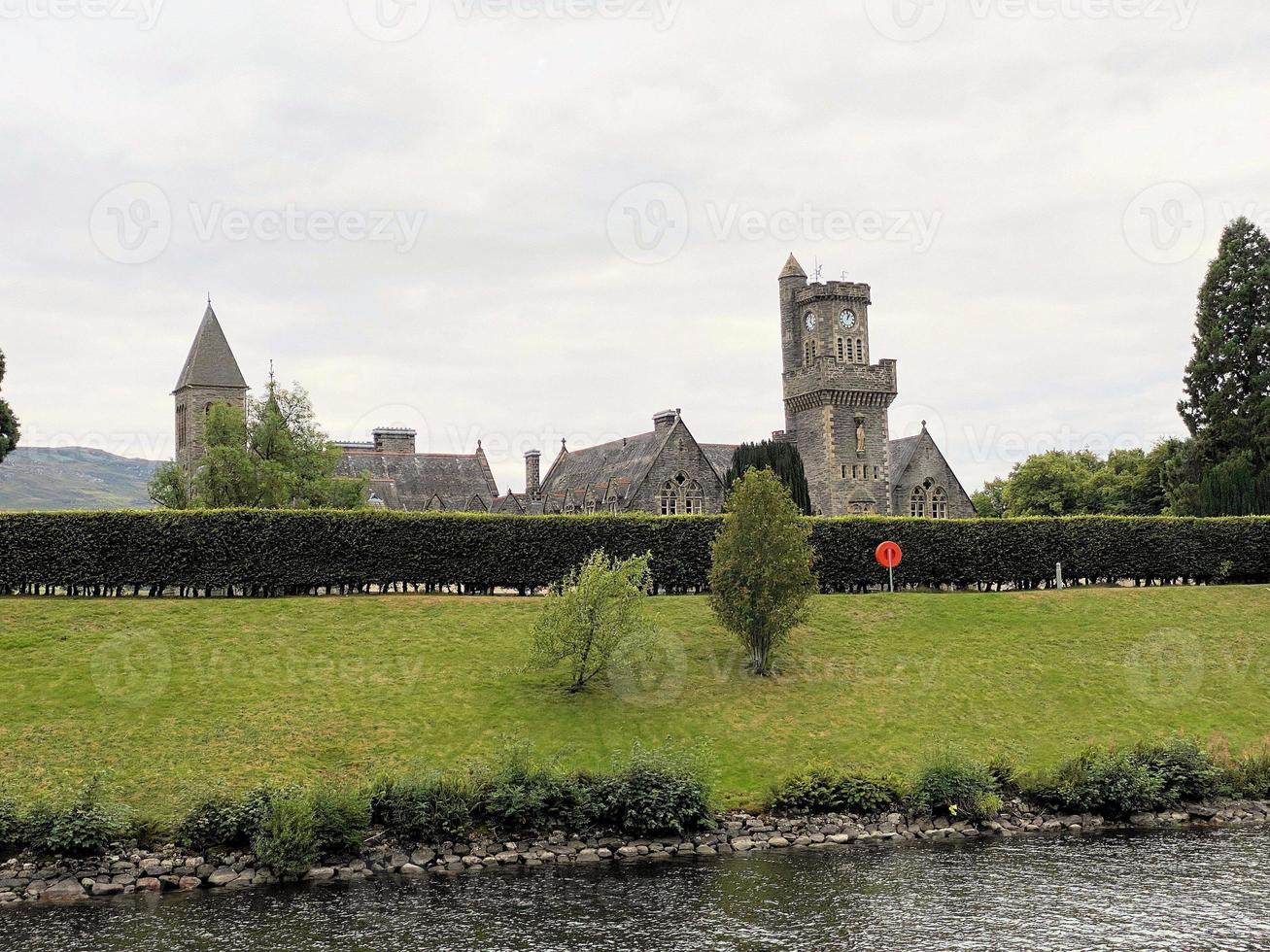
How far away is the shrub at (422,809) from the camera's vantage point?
90.0 ft

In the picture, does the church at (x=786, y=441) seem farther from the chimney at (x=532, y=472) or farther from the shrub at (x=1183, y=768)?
the shrub at (x=1183, y=768)

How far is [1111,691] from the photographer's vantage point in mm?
38688

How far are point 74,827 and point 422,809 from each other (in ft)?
25.4

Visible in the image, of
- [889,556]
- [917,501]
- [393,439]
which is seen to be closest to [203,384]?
[393,439]

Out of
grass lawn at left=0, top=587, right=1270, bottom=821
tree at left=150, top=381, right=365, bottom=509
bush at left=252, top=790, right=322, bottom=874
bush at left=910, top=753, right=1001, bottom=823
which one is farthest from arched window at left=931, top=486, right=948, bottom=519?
bush at left=252, top=790, right=322, bottom=874

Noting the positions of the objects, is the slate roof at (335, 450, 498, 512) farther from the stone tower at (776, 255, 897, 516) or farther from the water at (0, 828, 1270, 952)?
the water at (0, 828, 1270, 952)

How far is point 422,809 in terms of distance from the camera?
2738 centimetres

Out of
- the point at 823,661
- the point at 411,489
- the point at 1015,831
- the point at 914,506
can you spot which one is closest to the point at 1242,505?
the point at 914,506

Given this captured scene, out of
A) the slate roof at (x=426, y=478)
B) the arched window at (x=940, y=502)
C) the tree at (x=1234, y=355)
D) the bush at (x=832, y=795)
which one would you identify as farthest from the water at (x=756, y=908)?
the slate roof at (x=426, y=478)

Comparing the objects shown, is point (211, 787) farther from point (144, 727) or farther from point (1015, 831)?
point (1015, 831)

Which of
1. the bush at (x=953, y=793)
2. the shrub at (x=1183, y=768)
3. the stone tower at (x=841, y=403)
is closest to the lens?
the bush at (x=953, y=793)

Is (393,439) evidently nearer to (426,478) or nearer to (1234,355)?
(426,478)

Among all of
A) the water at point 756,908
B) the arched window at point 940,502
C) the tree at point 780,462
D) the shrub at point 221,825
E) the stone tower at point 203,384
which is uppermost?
the stone tower at point 203,384

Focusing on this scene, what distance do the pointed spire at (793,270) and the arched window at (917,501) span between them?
17.5 m
